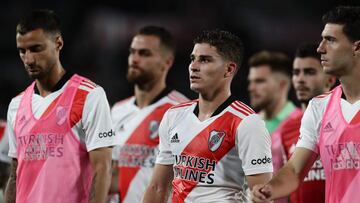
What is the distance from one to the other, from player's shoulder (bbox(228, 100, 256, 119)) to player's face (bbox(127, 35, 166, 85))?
2.67 m

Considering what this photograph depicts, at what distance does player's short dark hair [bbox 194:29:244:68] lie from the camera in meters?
6.16

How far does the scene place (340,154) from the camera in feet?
18.2

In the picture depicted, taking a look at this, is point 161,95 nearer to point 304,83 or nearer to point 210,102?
point 304,83

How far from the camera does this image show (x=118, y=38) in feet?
52.7

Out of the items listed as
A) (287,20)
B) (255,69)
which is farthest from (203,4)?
(255,69)

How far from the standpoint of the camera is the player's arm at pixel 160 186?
20.2 feet

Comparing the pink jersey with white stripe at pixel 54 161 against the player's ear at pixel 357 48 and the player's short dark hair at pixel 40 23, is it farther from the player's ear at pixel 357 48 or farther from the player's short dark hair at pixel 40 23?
the player's ear at pixel 357 48

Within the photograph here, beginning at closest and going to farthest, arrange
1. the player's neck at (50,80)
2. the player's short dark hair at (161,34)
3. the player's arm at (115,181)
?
the player's neck at (50,80) < the player's arm at (115,181) < the player's short dark hair at (161,34)

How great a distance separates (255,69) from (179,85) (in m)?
4.07

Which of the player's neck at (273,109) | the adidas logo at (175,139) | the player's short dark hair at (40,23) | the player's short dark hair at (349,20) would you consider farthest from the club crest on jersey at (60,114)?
the player's neck at (273,109)

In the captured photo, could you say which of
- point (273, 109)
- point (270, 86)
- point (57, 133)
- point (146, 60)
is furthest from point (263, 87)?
point (57, 133)

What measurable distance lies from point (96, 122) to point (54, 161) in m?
0.40

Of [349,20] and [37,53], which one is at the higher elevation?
[349,20]

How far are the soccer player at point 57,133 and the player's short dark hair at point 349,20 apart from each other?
1729 mm
